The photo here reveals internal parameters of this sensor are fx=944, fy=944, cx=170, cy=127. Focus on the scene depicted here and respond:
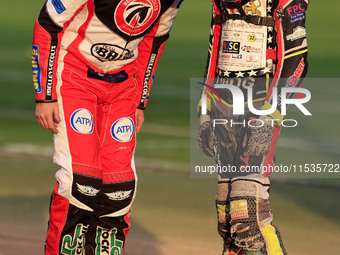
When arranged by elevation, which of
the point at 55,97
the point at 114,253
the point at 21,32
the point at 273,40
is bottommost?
the point at 21,32

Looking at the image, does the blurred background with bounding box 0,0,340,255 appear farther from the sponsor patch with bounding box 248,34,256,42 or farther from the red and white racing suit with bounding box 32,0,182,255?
the sponsor patch with bounding box 248,34,256,42

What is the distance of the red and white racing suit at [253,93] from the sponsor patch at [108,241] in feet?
2.21

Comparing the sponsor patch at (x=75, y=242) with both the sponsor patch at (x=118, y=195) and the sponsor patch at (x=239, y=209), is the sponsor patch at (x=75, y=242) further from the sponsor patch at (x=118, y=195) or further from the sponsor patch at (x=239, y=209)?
the sponsor patch at (x=239, y=209)

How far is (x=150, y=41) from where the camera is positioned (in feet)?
20.0

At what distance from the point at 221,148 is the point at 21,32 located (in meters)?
19.9

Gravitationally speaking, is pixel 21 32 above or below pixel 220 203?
below

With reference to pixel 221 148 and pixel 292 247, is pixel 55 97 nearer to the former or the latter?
pixel 221 148

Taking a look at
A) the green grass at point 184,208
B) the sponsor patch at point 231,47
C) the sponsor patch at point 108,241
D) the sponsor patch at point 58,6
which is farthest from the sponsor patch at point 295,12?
the green grass at point 184,208

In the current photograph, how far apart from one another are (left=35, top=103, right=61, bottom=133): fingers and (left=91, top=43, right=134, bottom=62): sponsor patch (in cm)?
40

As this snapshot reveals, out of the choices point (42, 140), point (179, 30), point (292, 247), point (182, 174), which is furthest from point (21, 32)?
point (292, 247)

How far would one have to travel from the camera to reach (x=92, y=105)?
5.76 m

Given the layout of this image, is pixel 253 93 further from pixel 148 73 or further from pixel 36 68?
pixel 36 68

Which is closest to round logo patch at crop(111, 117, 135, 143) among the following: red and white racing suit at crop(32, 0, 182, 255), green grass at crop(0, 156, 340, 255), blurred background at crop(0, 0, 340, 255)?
red and white racing suit at crop(32, 0, 182, 255)

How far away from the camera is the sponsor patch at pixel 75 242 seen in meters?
5.67
